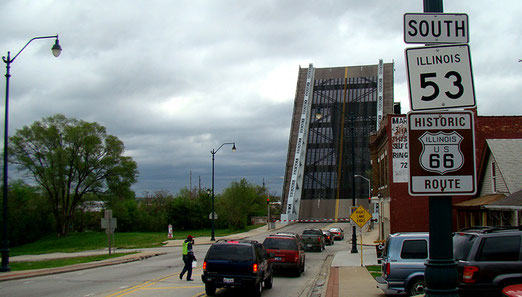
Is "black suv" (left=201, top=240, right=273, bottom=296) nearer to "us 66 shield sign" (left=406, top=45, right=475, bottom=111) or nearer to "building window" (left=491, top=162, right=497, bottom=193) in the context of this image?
"us 66 shield sign" (left=406, top=45, right=475, bottom=111)

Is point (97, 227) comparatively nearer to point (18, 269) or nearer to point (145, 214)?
point (145, 214)

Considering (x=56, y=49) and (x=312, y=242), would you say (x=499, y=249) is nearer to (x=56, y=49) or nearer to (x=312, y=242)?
(x=56, y=49)

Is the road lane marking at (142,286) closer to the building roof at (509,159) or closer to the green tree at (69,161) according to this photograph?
the building roof at (509,159)

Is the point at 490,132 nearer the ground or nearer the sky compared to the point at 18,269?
nearer the sky

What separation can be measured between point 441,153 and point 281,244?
17.6 metres

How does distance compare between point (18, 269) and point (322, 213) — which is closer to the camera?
point (18, 269)

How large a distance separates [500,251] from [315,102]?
58224 mm

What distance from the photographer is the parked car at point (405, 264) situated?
12.7m

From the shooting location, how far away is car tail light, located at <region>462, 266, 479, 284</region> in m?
9.25

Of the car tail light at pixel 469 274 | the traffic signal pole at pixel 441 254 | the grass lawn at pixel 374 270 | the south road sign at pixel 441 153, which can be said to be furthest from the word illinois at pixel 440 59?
the grass lawn at pixel 374 270

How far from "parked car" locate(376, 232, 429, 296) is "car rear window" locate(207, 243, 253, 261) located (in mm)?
4069

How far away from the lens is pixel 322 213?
214 feet

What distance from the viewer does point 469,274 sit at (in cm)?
928

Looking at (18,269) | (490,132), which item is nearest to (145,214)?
(18,269)
